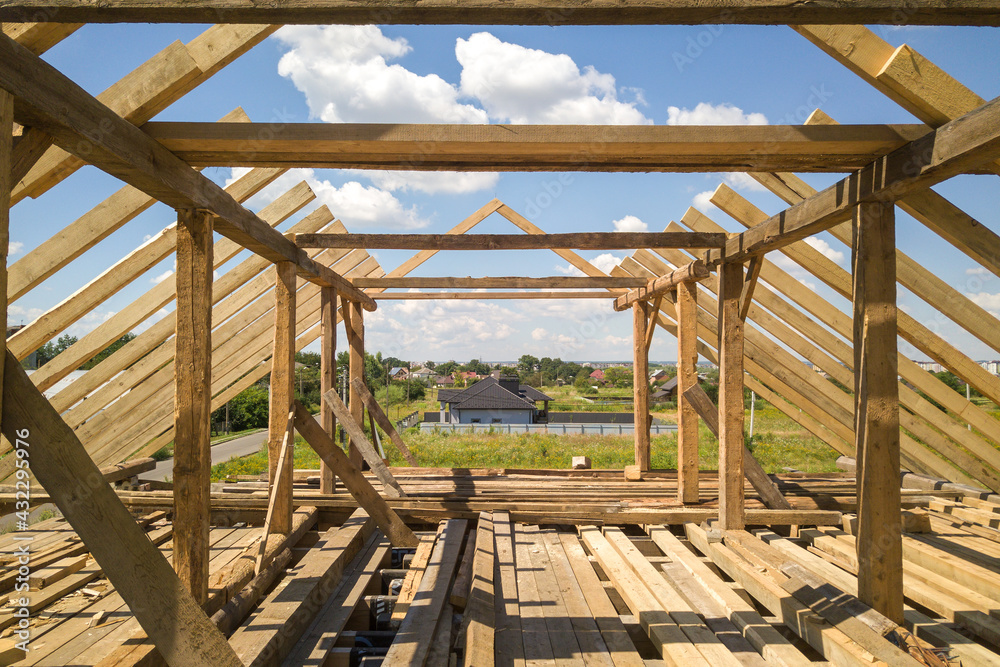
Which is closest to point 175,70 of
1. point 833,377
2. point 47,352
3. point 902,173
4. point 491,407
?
point 902,173

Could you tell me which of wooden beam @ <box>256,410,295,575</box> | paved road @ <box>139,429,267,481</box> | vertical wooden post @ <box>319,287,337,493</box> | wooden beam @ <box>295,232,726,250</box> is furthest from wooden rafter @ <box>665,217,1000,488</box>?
paved road @ <box>139,429,267,481</box>

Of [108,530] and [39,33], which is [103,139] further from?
[108,530]

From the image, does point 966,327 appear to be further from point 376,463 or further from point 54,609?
point 54,609

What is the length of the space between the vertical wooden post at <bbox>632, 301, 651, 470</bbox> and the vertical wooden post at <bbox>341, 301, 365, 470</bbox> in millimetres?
4140

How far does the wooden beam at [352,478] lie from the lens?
4.83 metres

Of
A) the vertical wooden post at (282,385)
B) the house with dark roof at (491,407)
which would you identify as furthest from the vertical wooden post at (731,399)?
the house with dark roof at (491,407)

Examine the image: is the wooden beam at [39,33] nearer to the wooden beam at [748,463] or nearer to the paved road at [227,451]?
the wooden beam at [748,463]

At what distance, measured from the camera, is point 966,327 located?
5160 millimetres

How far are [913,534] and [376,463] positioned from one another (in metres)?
5.56

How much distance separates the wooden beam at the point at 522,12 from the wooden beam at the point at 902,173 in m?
0.59

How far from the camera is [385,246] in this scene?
18.7ft

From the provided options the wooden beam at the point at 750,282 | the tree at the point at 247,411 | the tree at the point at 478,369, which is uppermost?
the wooden beam at the point at 750,282

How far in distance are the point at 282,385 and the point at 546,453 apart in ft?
43.0

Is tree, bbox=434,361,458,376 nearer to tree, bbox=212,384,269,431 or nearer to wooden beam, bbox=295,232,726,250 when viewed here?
tree, bbox=212,384,269,431
